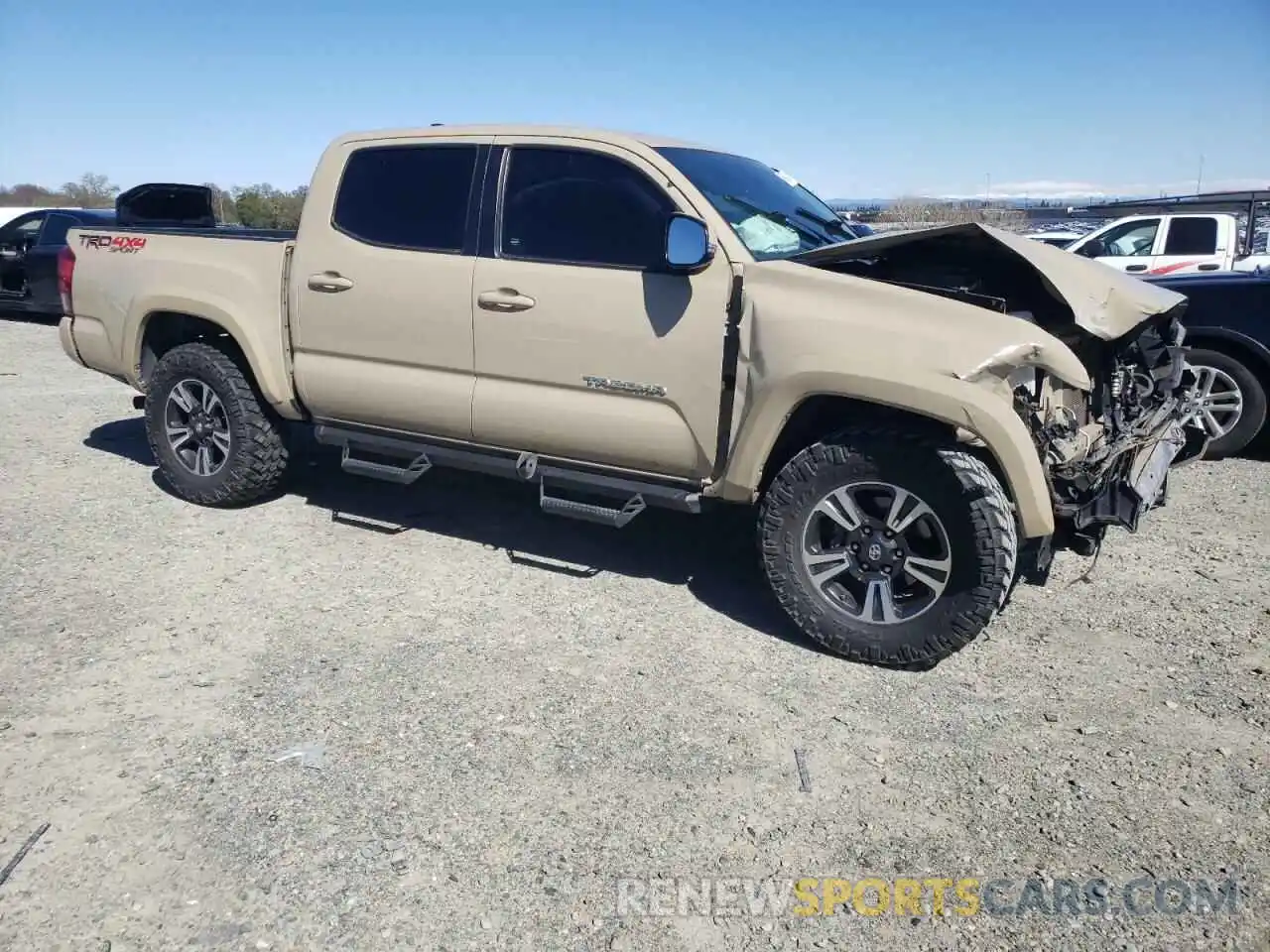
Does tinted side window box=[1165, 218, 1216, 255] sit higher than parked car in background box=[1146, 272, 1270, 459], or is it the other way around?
tinted side window box=[1165, 218, 1216, 255]

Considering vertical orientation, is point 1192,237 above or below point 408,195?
below

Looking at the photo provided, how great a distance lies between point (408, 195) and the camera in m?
4.84

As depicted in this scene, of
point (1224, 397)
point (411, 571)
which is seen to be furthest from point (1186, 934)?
point (1224, 397)

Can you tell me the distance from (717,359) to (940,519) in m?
1.05

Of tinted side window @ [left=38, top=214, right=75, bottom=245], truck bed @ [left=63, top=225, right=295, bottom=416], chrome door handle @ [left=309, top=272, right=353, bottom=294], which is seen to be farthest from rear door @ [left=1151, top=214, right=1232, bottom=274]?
tinted side window @ [left=38, top=214, right=75, bottom=245]

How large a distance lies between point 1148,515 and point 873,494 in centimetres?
272

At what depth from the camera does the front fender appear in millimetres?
3570

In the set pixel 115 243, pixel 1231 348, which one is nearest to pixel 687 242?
pixel 115 243

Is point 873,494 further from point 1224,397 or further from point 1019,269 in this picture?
point 1224,397

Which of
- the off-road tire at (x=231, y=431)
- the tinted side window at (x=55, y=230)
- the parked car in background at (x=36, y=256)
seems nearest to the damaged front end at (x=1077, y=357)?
the off-road tire at (x=231, y=431)

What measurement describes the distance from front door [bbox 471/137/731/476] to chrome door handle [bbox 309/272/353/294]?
2.54ft

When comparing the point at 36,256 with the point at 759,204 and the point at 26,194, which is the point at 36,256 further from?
the point at 26,194

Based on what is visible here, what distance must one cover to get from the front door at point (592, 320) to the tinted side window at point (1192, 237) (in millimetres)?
11297

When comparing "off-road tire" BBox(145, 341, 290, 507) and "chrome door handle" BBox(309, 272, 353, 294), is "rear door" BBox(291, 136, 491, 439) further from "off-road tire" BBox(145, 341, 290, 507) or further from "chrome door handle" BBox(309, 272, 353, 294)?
"off-road tire" BBox(145, 341, 290, 507)
